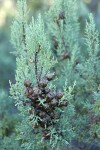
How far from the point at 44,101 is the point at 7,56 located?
4624 mm

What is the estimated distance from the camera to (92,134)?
103 inches

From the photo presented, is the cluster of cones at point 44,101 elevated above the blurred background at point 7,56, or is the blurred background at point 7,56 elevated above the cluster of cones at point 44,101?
the blurred background at point 7,56

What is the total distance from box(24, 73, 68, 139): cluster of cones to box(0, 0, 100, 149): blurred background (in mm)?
898

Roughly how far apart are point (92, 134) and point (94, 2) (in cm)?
614

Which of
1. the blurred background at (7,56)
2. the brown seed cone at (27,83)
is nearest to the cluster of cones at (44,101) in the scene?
the brown seed cone at (27,83)

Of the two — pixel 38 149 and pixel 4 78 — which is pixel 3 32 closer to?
pixel 4 78

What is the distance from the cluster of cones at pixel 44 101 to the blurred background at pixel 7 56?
0.90 meters

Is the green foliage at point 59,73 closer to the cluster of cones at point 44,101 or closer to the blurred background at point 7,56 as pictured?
the cluster of cones at point 44,101

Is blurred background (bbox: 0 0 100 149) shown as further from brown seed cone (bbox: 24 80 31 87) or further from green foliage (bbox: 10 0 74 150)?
brown seed cone (bbox: 24 80 31 87)

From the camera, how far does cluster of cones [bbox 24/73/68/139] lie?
2133mm

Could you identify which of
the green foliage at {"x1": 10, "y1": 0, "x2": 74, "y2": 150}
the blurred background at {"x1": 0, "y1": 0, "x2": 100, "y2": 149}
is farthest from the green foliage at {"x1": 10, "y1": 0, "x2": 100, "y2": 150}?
the blurred background at {"x1": 0, "y1": 0, "x2": 100, "y2": 149}

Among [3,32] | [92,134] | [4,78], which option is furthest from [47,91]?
[3,32]

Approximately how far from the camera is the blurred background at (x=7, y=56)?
3.29m

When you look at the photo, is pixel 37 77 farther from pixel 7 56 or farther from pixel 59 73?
pixel 7 56
